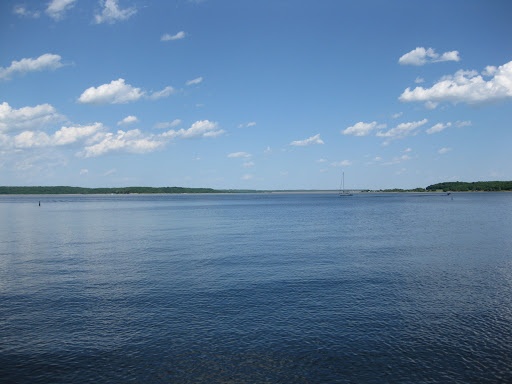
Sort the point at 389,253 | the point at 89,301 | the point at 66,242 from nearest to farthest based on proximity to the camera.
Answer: the point at 89,301
the point at 389,253
the point at 66,242

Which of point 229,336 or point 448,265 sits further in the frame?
point 448,265

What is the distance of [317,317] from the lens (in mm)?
23562

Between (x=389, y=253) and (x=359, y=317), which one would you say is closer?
(x=359, y=317)

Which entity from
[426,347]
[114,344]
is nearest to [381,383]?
[426,347]

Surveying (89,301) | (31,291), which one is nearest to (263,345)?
(89,301)

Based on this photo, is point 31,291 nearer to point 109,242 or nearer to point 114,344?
point 114,344

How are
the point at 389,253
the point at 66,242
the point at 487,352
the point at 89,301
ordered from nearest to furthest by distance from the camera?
1. the point at 487,352
2. the point at 89,301
3. the point at 389,253
4. the point at 66,242

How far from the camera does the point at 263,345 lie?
19.9 m

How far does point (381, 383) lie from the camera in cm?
1648

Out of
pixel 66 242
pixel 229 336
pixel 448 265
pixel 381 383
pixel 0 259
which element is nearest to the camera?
pixel 381 383

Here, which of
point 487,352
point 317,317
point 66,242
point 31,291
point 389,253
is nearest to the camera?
point 487,352

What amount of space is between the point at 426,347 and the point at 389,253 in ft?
89.1

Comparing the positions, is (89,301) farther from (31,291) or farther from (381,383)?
(381,383)

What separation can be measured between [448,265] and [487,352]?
20484 mm
